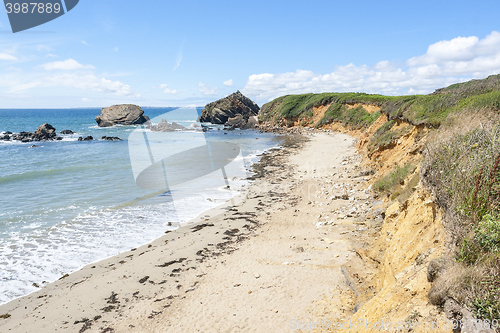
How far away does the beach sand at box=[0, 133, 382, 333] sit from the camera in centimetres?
619

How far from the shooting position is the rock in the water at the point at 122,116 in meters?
68.4

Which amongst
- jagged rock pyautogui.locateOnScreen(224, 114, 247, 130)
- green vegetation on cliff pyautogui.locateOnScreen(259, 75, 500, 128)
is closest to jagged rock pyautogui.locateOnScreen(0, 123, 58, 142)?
jagged rock pyautogui.locateOnScreen(224, 114, 247, 130)

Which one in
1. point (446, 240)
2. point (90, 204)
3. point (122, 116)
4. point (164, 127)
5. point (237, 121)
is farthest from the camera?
point (237, 121)

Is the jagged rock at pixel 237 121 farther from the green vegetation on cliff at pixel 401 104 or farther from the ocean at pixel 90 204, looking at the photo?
the ocean at pixel 90 204

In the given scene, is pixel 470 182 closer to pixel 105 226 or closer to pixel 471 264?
pixel 471 264

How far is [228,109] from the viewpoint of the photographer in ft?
249

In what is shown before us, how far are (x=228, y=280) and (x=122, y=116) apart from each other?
7047cm

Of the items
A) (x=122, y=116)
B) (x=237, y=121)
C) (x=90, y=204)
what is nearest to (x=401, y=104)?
(x=90, y=204)

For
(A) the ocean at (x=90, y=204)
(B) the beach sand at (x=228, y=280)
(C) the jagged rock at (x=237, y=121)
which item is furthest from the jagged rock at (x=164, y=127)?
(B) the beach sand at (x=228, y=280)

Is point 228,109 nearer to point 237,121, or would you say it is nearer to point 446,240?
point 237,121

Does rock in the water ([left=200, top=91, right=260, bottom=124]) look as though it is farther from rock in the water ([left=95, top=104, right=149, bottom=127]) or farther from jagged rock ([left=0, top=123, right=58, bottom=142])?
jagged rock ([left=0, top=123, right=58, bottom=142])

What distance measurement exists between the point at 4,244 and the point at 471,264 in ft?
48.2

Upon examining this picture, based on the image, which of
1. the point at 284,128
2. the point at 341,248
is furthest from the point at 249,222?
the point at 284,128

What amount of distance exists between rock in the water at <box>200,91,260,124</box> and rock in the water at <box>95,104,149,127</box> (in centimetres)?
1892
